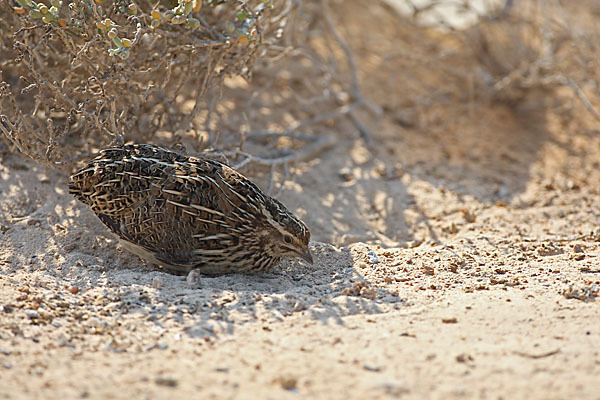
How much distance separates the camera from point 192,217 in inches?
180

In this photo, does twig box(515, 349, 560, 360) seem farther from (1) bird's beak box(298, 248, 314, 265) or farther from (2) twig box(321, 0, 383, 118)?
(2) twig box(321, 0, 383, 118)

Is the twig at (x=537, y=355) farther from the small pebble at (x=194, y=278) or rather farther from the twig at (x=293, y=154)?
the twig at (x=293, y=154)

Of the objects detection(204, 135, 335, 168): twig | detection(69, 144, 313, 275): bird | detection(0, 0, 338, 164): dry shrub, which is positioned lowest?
detection(204, 135, 335, 168): twig

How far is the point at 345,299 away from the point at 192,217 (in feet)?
4.03

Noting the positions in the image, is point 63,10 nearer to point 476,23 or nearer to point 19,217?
point 19,217

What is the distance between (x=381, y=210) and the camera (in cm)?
648

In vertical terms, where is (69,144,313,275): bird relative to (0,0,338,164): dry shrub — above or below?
below

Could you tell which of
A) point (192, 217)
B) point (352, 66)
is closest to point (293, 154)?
point (352, 66)

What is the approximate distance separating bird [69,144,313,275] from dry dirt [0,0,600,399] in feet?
0.61

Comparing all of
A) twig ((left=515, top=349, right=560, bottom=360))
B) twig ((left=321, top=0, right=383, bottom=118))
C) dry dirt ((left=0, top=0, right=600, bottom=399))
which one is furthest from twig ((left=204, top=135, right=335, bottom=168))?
twig ((left=515, top=349, right=560, bottom=360))

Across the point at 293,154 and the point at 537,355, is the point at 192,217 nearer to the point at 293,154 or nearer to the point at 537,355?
the point at 537,355

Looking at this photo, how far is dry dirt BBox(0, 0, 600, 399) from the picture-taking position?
336cm

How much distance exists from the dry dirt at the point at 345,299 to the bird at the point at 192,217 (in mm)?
186

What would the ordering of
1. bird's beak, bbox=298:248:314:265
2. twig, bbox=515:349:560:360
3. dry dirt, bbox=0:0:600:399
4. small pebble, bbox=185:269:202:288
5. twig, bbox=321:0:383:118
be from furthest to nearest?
twig, bbox=321:0:383:118
bird's beak, bbox=298:248:314:265
small pebble, bbox=185:269:202:288
twig, bbox=515:349:560:360
dry dirt, bbox=0:0:600:399
